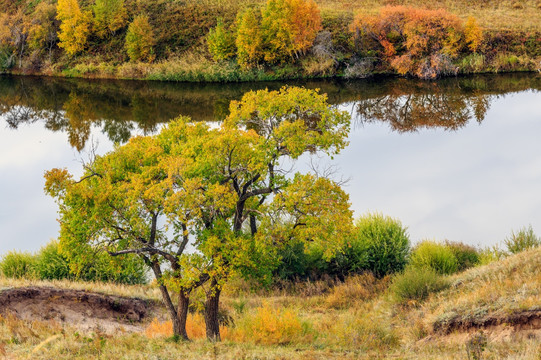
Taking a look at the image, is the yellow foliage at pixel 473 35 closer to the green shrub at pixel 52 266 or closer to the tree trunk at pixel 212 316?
the green shrub at pixel 52 266

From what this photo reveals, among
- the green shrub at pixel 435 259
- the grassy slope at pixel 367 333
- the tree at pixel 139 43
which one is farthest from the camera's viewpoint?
the tree at pixel 139 43

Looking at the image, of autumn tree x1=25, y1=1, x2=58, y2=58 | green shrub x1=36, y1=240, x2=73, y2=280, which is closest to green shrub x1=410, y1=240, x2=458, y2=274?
green shrub x1=36, y1=240, x2=73, y2=280

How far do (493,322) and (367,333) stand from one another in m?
3.31

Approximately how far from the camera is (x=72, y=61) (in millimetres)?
74188

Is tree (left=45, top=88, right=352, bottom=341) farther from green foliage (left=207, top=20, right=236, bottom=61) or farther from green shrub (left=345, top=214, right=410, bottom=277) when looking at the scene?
green foliage (left=207, top=20, right=236, bottom=61)

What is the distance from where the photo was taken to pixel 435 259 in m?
23.2

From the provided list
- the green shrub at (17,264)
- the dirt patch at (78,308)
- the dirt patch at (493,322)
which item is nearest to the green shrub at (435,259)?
the dirt patch at (493,322)

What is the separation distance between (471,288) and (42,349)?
12.9 metres

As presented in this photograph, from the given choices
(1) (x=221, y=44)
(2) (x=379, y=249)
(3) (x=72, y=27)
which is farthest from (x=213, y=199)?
(3) (x=72, y=27)

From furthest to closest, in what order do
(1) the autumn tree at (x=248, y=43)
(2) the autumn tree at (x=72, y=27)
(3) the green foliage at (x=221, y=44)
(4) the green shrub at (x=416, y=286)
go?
1. (2) the autumn tree at (x=72, y=27)
2. (3) the green foliage at (x=221, y=44)
3. (1) the autumn tree at (x=248, y=43)
4. (4) the green shrub at (x=416, y=286)

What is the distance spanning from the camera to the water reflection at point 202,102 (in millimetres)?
44878

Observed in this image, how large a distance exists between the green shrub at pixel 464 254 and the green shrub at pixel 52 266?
666 inches

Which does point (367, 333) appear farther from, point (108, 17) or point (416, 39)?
point (108, 17)

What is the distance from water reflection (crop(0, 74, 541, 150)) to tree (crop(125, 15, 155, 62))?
647 cm
